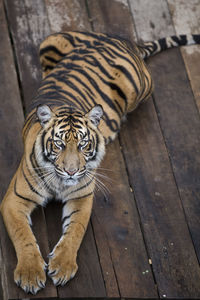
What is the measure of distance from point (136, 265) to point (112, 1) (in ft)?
7.70

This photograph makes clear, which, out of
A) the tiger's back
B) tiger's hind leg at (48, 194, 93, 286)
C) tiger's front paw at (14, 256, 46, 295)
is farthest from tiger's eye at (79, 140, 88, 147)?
tiger's front paw at (14, 256, 46, 295)

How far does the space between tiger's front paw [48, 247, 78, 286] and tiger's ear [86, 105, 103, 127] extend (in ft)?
2.42

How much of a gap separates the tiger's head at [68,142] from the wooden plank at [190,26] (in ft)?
3.99

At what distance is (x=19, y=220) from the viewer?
2.98 meters

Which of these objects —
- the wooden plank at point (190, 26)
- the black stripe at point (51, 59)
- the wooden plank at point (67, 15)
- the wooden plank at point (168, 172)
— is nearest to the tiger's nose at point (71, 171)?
the wooden plank at point (168, 172)

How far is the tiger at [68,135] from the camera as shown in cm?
283

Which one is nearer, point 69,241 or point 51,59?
point 69,241

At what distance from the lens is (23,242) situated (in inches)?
114

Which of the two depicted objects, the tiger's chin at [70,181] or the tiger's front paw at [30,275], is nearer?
the tiger's front paw at [30,275]

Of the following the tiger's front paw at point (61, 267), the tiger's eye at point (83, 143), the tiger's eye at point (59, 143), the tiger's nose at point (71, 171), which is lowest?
the tiger's front paw at point (61, 267)

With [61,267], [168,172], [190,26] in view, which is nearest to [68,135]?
[61,267]

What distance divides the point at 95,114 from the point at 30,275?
933 mm

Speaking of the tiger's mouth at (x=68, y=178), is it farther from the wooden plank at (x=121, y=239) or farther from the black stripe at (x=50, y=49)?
the black stripe at (x=50, y=49)

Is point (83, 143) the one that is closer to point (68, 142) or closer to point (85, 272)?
point (68, 142)
